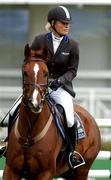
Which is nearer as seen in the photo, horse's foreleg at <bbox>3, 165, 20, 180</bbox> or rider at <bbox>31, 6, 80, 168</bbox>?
horse's foreleg at <bbox>3, 165, 20, 180</bbox>

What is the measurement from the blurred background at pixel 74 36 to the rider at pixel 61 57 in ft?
35.8

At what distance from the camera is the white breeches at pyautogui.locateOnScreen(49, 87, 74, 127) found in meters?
10.0

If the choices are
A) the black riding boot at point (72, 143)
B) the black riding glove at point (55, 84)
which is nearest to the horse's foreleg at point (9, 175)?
the black riding boot at point (72, 143)

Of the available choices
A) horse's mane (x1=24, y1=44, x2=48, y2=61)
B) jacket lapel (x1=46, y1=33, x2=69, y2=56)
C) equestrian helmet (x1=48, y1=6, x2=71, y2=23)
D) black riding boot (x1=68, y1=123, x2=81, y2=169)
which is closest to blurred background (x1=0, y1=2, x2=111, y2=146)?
black riding boot (x1=68, y1=123, x2=81, y2=169)

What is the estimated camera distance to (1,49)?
2162cm

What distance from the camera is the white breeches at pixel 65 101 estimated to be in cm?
1005

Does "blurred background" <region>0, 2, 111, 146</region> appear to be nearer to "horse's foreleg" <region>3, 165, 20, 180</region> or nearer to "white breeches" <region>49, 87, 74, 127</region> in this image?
"white breeches" <region>49, 87, 74, 127</region>

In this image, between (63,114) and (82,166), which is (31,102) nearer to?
(63,114)

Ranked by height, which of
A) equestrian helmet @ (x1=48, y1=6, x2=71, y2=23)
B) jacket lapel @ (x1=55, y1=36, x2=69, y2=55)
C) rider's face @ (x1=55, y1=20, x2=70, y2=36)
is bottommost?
jacket lapel @ (x1=55, y1=36, x2=69, y2=55)

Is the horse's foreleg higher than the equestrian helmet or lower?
lower

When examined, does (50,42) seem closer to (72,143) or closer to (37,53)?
(37,53)

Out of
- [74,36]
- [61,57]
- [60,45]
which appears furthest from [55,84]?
[74,36]

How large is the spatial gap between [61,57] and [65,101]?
1.62ft

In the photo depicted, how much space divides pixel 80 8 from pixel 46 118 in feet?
39.7
